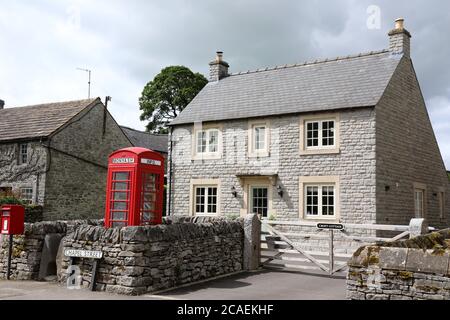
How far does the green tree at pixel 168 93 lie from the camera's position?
133 ft

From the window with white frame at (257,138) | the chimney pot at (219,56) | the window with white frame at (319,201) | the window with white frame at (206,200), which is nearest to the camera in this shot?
the window with white frame at (319,201)

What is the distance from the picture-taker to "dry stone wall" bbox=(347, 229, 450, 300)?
568 centimetres

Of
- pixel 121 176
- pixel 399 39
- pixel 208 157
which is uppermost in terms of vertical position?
pixel 399 39

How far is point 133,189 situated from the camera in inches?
384

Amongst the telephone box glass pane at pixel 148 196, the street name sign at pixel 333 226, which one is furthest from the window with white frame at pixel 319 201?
the telephone box glass pane at pixel 148 196

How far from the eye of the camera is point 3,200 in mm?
19297

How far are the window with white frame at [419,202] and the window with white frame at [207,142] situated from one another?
8.43 metres

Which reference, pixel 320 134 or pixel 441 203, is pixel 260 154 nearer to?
pixel 320 134

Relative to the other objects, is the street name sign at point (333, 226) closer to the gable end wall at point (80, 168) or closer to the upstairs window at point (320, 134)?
the upstairs window at point (320, 134)

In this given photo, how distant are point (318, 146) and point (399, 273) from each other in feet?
37.0

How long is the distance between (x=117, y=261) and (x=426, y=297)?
5.49 m

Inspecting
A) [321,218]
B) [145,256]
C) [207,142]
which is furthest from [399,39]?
[145,256]

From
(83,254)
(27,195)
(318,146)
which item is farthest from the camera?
(27,195)
